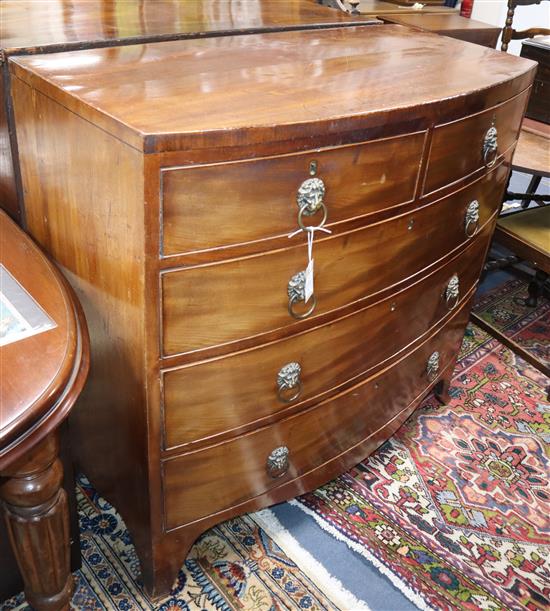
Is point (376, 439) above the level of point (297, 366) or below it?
below

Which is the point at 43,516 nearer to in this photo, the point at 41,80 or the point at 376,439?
the point at 41,80

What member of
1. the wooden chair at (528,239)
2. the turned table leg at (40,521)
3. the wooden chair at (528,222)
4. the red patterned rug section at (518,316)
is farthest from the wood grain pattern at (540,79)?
the turned table leg at (40,521)

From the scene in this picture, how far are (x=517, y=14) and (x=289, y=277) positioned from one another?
155 inches

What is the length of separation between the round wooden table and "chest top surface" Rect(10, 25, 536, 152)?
27 cm

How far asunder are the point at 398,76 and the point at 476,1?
3.51m

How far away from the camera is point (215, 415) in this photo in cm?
131

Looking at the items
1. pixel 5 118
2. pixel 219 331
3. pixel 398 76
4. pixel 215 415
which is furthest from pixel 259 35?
pixel 215 415

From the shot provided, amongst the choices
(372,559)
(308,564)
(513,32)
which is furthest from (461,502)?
(513,32)

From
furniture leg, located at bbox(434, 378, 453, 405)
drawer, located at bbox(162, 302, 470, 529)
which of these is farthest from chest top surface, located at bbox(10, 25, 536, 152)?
furniture leg, located at bbox(434, 378, 453, 405)

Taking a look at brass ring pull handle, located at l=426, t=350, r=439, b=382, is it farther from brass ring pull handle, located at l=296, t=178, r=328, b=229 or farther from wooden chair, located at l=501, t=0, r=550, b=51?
wooden chair, located at l=501, t=0, r=550, b=51

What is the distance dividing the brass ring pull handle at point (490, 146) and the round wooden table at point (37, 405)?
3.17 feet

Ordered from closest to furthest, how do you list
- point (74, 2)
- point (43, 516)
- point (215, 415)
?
point (43, 516) → point (215, 415) → point (74, 2)

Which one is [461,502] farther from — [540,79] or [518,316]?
[540,79]

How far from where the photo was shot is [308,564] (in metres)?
1.64
